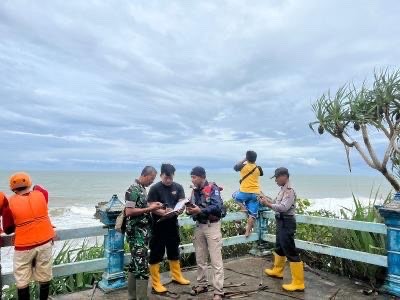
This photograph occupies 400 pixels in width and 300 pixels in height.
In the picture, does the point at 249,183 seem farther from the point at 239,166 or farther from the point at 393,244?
the point at 393,244

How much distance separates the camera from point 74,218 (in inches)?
1027

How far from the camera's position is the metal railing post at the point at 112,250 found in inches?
209

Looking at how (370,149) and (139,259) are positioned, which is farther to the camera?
(370,149)

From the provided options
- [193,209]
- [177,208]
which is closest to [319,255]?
[193,209]

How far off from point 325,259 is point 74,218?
74.1ft

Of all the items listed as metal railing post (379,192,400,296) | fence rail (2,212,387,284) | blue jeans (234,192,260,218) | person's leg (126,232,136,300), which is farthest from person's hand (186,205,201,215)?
blue jeans (234,192,260,218)

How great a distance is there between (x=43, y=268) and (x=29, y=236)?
17.7 inches

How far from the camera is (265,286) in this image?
18.3ft

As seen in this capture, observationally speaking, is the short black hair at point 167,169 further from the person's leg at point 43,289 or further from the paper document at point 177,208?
the person's leg at point 43,289

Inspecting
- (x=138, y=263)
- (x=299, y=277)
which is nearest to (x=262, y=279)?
(x=299, y=277)

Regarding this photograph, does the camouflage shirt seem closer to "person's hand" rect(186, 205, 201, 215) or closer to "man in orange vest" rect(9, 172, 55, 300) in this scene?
"person's hand" rect(186, 205, 201, 215)

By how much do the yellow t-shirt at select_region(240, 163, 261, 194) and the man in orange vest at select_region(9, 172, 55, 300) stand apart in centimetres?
423

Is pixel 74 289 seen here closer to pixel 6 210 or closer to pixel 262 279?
pixel 6 210

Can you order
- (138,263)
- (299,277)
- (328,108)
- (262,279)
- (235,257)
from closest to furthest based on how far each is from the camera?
(138,263) → (299,277) → (262,279) → (235,257) → (328,108)
